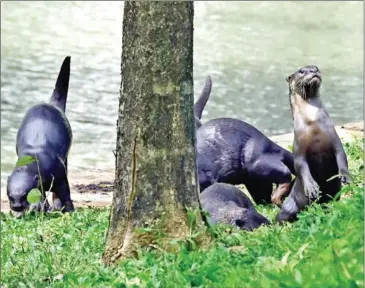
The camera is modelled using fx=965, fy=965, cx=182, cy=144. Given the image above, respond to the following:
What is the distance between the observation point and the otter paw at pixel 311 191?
19.0 feet

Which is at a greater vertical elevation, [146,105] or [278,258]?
[146,105]

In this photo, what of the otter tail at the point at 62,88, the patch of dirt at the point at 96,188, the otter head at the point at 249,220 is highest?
the otter tail at the point at 62,88

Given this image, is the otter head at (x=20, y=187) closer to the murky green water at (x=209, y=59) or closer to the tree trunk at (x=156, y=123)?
the murky green water at (x=209, y=59)

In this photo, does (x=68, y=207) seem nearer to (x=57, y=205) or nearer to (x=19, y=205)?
(x=57, y=205)

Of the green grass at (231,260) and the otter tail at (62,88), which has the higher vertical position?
the otter tail at (62,88)

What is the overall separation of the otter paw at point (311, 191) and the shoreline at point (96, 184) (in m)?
2.91

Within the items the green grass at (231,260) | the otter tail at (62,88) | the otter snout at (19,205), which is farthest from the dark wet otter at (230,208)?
the otter tail at (62,88)

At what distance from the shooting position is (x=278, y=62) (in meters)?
19.2

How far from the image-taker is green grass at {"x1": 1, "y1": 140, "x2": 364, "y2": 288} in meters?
3.60

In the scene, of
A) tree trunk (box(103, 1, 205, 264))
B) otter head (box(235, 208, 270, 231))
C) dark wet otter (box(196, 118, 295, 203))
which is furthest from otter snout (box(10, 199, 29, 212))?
tree trunk (box(103, 1, 205, 264))

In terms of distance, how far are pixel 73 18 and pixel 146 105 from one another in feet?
64.1

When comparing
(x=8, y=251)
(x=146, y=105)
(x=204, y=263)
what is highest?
(x=146, y=105)

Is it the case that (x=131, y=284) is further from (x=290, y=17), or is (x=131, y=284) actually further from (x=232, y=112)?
(x=290, y=17)

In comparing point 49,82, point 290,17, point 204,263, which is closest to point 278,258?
point 204,263
